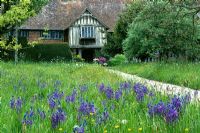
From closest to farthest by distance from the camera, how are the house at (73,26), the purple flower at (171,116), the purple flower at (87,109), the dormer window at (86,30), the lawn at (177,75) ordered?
the purple flower at (171,116), the purple flower at (87,109), the lawn at (177,75), the house at (73,26), the dormer window at (86,30)

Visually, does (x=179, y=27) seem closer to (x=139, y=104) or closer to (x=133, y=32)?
(x=133, y=32)

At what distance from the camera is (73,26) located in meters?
60.0

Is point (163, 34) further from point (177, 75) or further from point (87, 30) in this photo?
point (87, 30)

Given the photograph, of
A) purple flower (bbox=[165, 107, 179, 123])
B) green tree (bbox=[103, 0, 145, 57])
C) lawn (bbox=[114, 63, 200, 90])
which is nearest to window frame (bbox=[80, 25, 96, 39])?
green tree (bbox=[103, 0, 145, 57])

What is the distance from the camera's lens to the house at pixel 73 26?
59938 mm

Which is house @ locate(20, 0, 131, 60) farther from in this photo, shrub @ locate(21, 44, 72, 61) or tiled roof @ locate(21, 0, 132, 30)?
shrub @ locate(21, 44, 72, 61)

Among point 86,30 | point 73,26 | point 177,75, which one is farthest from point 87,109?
point 86,30

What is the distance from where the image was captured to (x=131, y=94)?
7.22 metres

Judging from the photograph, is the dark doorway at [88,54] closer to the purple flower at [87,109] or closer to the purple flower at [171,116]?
the purple flower at [87,109]

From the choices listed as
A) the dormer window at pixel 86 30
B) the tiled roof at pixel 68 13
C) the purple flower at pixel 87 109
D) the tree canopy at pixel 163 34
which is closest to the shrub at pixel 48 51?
the tiled roof at pixel 68 13

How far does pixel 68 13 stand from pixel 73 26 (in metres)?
2.62

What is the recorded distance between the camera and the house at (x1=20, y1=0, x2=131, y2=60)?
59.9 m

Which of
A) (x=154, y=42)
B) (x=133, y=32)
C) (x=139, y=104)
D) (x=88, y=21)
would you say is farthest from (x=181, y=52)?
(x=139, y=104)

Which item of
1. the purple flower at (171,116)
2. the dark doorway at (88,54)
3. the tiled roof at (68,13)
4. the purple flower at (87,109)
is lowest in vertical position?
the dark doorway at (88,54)
